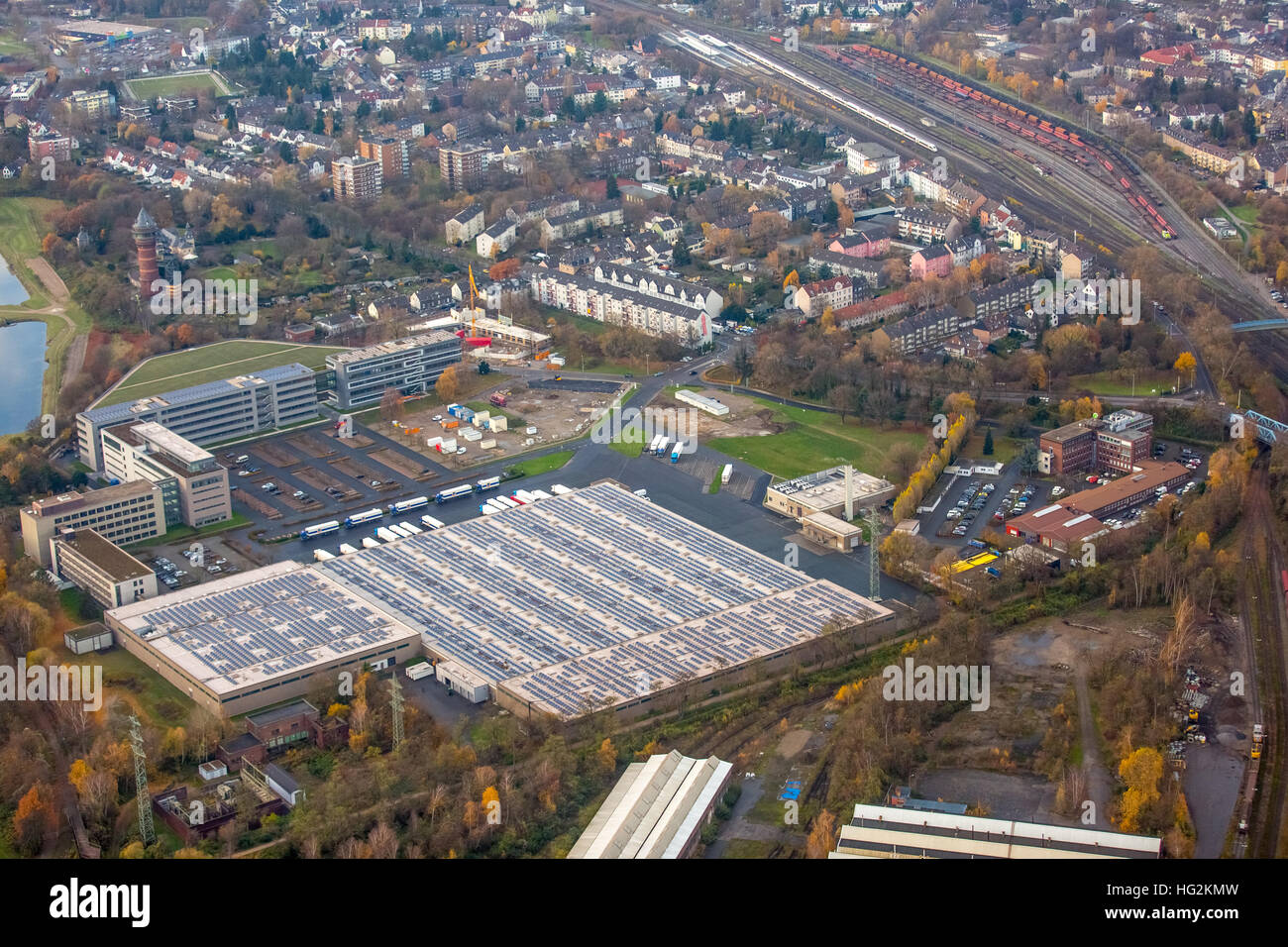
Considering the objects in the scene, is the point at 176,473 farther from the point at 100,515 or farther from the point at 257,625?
the point at 257,625

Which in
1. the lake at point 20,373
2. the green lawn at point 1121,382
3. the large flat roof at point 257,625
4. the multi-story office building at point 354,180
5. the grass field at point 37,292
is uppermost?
the multi-story office building at point 354,180

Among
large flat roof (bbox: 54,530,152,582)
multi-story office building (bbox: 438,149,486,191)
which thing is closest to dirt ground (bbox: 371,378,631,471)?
large flat roof (bbox: 54,530,152,582)

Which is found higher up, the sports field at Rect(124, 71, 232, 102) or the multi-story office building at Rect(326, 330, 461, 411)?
the sports field at Rect(124, 71, 232, 102)

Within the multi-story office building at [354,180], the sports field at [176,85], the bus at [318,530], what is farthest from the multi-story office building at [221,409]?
the sports field at [176,85]

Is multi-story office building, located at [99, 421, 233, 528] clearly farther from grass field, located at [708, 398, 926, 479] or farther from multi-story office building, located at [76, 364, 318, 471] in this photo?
grass field, located at [708, 398, 926, 479]

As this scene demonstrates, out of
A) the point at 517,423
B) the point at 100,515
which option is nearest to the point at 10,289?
the point at 517,423

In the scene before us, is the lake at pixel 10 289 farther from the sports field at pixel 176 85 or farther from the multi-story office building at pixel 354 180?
the sports field at pixel 176 85

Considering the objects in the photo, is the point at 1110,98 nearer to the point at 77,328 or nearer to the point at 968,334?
the point at 968,334
